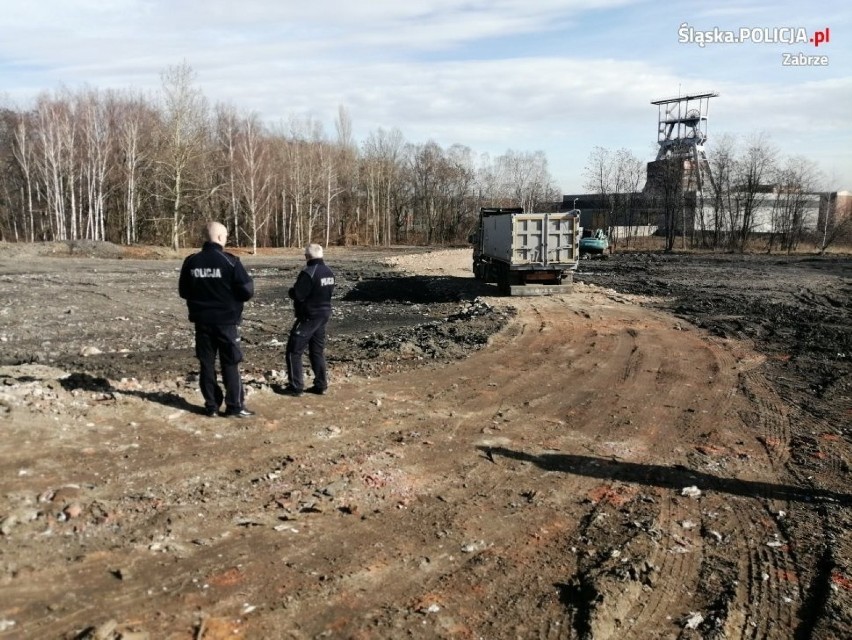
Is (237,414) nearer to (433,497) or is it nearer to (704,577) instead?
(433,497)

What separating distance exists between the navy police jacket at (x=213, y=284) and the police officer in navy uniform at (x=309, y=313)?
1.24 m

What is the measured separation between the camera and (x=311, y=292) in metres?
8.03

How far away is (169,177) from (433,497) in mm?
46510

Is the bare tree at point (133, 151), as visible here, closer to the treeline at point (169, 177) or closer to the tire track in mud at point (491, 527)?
the treeline at point (169, 177)

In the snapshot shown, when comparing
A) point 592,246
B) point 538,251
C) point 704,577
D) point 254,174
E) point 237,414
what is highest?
point 254,174

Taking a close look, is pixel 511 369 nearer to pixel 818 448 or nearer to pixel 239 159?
pixel 818 448

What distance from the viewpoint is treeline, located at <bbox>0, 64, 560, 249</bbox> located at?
1871 inches

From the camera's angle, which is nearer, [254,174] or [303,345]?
[303,345]

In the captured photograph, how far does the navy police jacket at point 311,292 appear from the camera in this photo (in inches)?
316

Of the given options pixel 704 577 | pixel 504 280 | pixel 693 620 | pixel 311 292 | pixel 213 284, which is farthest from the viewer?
pixel 504 280

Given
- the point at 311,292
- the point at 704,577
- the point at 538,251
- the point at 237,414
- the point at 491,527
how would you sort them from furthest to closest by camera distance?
the point at 538,251
the point at 311,292
the point at 237,414
the point at 491,527
the point at 704,577

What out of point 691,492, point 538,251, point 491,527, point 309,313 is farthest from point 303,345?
point 538,251

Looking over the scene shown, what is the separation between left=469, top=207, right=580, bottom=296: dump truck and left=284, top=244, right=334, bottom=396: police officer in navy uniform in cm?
1307

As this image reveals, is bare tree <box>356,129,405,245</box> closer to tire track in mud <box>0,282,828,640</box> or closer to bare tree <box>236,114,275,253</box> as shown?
bare tree <box>236,114,275,253</box>
